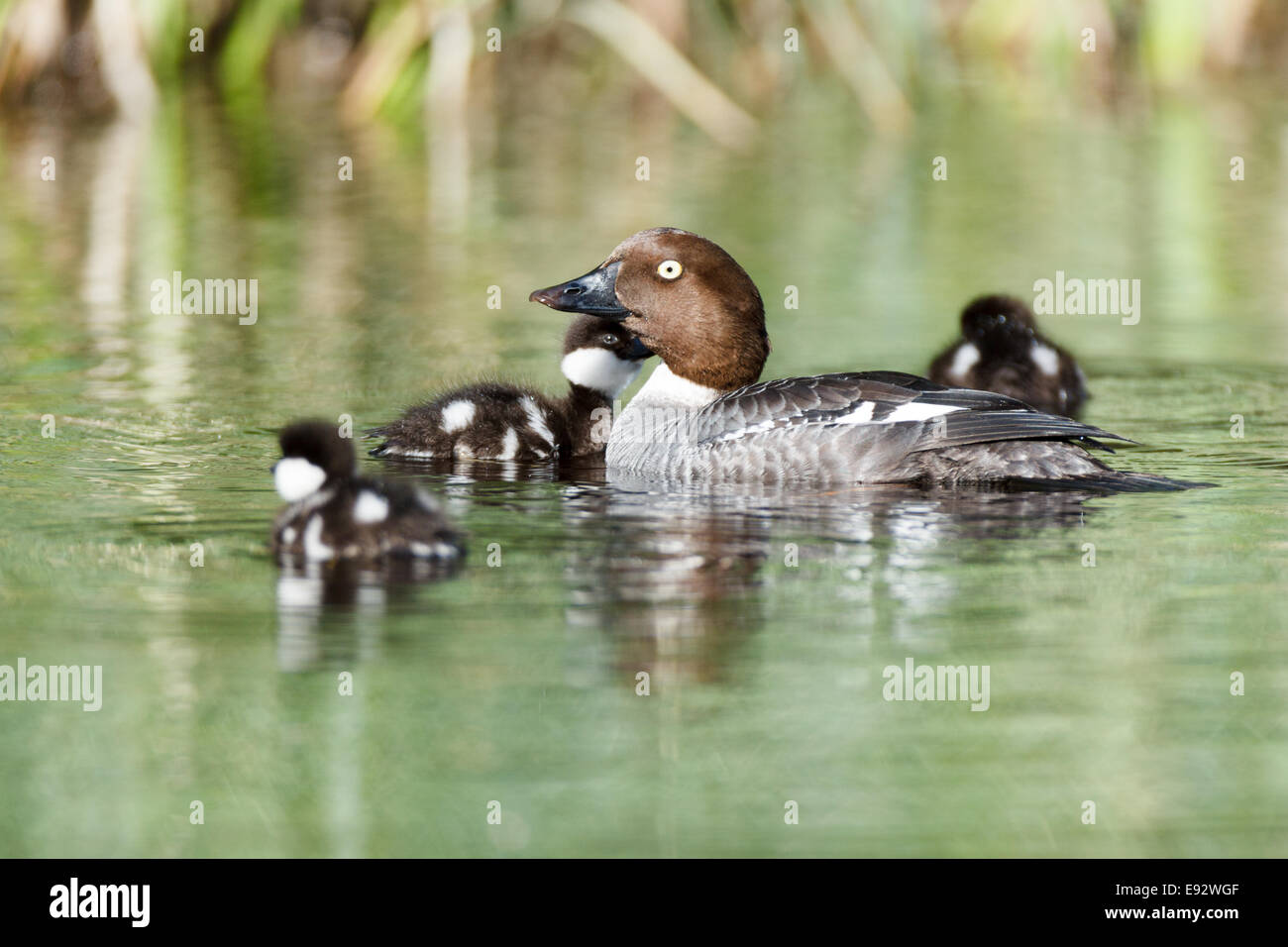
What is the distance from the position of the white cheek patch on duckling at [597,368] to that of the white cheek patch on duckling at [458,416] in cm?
64

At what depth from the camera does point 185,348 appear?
10.8 meters

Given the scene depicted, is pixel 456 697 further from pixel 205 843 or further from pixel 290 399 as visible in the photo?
pixel 290 399

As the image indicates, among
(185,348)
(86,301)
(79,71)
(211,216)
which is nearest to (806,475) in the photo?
(185,348)

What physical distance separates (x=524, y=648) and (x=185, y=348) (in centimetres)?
580

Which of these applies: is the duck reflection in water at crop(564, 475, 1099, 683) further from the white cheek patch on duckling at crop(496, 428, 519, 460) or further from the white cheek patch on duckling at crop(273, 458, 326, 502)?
the white cheek patch on duckling at crop(273, 458, 326, 502)

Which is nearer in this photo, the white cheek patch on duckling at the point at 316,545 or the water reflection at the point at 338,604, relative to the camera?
the water reflection at the point at 338,604

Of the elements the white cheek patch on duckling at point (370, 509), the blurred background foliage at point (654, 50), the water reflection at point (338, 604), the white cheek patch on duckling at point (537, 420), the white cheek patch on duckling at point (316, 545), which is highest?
the blurred background foliage at point (654, 50)

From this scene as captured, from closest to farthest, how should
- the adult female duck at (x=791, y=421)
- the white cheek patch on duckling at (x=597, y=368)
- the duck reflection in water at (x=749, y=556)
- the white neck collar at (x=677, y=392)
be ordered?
the duck reflection in water at (x=749, y=556) → the adult female duck at (x=791, y=421) → the white neck collar at (x=677, y=392) → the white cheek patch on duckling at (x=597, y=368)

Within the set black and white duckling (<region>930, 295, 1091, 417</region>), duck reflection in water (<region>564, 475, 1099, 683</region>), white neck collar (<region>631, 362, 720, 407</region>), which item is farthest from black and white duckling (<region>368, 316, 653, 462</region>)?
black and white duckling (<region>930, 295, 1091, 417</region>)

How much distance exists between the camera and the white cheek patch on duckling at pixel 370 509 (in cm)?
639

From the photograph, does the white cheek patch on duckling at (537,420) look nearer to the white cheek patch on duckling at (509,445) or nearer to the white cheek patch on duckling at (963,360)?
the white cheek patch on duckling at (509,445)

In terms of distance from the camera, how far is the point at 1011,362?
9766mm

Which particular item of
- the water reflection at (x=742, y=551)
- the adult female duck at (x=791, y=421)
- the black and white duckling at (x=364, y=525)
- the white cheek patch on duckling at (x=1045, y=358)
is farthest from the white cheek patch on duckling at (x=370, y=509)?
the white cheek patch on duckling at (x=1045, y=358)

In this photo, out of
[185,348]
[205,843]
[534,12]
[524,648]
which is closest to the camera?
[205,843]
